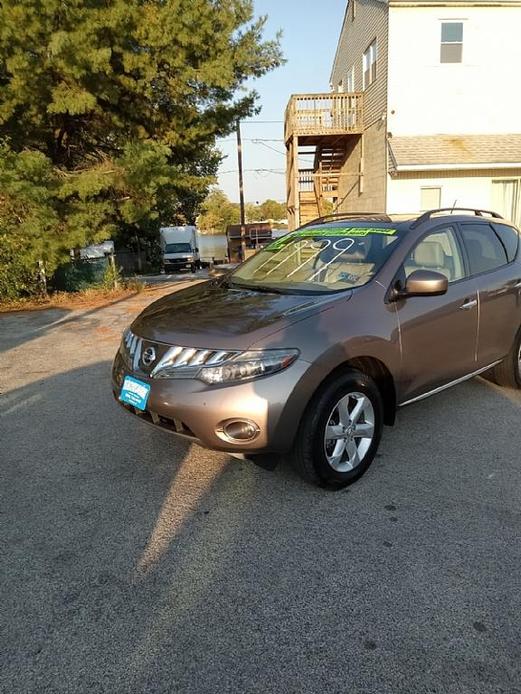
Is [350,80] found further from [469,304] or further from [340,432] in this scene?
[340,432]

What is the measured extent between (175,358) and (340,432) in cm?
110

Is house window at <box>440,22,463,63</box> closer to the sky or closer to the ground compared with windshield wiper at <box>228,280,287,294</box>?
closer to the sky

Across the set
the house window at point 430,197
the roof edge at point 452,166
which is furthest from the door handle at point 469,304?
the house window at point 430,197

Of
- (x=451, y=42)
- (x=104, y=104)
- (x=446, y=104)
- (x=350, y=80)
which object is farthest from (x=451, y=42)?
(x=104, y=104)

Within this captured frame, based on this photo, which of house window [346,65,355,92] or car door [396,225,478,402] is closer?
car door [396,225,478,402]

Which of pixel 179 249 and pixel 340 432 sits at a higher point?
pixel 179 249

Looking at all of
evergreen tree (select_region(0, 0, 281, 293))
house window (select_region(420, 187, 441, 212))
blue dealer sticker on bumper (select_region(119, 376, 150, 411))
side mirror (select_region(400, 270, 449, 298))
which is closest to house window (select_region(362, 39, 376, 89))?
evergreen tree (select_region(0, 0, 281, 293))

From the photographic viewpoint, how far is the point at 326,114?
58.1 feet

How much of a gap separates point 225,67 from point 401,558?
12751mm

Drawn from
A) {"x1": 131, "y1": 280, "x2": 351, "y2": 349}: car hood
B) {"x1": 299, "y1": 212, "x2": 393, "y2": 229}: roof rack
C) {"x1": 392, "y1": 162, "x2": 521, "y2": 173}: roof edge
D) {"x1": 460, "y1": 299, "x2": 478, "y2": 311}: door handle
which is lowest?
{"x1": 460, "y1": 299, "x2": 478, "y2": 311}: door handle

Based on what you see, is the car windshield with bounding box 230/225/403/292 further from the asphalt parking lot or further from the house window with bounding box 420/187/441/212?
the house window with bounding box 420/187/441/212

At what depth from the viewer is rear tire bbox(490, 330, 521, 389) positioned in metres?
4.66

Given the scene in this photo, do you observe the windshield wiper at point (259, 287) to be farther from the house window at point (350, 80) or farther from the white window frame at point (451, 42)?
the house window at point (350, 80)

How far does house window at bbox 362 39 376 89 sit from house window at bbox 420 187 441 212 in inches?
162
